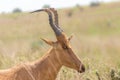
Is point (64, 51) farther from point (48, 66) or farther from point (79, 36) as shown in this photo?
point (79, 36)

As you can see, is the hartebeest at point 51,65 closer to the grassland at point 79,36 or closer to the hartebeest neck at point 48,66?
the hartebeest neck at point 48,66

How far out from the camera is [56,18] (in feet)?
39.0

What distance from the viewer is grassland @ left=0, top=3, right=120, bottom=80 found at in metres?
13.3

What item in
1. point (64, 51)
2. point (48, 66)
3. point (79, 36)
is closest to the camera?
point (48, 66)

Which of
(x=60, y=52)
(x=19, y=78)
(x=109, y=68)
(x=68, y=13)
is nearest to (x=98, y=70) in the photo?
(x=109, y=68)

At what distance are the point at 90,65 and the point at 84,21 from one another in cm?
4284

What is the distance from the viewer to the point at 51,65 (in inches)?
453

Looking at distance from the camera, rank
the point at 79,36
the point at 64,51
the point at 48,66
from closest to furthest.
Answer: the point at 48,66, the point at 64,51, the point at 79,36

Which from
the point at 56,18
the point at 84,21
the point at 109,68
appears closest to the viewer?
the point at 56,18

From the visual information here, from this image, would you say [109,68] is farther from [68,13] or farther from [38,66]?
[68,13]

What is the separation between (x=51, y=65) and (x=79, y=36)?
26.9m

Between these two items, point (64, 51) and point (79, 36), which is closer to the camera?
point (64, 51)

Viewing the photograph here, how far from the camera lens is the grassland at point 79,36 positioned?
13.3m

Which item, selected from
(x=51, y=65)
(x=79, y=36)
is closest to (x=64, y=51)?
(x=51, y=65)
